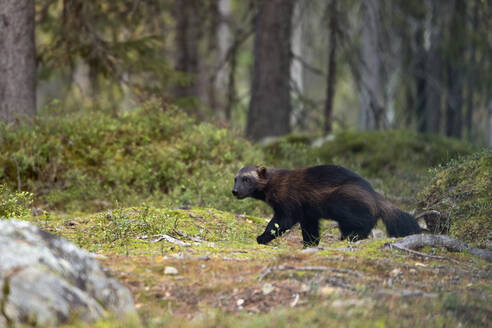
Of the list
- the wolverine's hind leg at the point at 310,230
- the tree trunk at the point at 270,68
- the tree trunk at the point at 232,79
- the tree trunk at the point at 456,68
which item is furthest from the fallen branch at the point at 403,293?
the tree trunk at the point at 232,79

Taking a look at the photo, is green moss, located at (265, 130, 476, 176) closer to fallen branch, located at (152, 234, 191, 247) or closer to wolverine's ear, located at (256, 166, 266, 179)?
wolverine's ear, located at (256, 166, 266, 179)

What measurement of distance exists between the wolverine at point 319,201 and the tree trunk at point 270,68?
645cm

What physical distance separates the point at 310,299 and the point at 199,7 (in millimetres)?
13688

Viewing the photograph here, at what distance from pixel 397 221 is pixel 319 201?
951 millimetres

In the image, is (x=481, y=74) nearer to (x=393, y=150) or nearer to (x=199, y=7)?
(x=393, y=150)

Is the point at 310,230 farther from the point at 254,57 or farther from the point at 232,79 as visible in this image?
the point at 232,79

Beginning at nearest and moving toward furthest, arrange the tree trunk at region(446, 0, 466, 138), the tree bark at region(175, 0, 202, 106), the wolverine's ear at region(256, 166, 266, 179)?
1. the wolverine's ear at region(256, 166, 266, 179)
2. the tree trunk at region(446, 0, 466, 138)
3. the tree bark at region(175, 0, 202, 106)

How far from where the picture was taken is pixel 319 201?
6660 mm

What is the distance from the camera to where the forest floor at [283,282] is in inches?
137

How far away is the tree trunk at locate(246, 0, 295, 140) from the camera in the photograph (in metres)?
13.6

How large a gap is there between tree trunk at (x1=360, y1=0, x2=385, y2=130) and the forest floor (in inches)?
332

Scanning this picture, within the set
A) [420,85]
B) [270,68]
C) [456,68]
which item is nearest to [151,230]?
[270,68]

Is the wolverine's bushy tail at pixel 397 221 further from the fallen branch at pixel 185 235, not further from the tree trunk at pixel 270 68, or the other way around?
the tree trunk at pixel 270 68

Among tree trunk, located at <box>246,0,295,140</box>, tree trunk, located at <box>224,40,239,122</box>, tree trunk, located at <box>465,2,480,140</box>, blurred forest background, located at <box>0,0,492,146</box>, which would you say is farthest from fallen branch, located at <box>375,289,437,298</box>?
tree trunk, located at <box>465,2,480,140</box>
